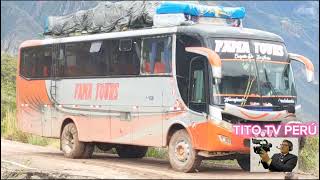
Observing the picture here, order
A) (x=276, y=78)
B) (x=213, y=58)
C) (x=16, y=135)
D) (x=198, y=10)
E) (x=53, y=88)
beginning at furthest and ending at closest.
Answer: (x=16, y=135) < (x=53, y=88) < (x=198, y=10) < (x=276, y=78) < (x=213, y=58)

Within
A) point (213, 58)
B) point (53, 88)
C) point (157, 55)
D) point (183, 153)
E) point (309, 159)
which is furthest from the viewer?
point (53, 88)

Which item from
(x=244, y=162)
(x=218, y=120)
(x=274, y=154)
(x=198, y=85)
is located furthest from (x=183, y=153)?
(x=274, y=154)

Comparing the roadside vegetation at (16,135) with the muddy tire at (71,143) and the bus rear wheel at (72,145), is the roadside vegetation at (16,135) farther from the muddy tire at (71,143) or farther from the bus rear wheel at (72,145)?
the muddy tire at (71,143)

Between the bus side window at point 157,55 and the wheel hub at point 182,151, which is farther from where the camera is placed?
the bus side window at point 157,55

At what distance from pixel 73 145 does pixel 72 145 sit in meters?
0.09

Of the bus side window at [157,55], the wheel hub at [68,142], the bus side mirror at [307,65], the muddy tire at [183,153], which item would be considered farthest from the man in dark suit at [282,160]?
the wheel hub at [68,142]

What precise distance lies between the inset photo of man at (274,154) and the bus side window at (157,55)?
2704 mm

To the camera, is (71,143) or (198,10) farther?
(71,143)

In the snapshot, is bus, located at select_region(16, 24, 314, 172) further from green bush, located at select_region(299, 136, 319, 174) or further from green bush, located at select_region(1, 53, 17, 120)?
green bush, located at select_region(1, 53, 17, 120)

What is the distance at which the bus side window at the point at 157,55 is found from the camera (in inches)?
639

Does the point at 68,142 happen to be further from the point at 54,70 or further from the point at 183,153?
the point at 183,153

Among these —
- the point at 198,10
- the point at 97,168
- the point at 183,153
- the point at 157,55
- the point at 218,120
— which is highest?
the point at 198,10

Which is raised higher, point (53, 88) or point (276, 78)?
point (276, 78)

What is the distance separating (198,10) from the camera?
16.9 metres
